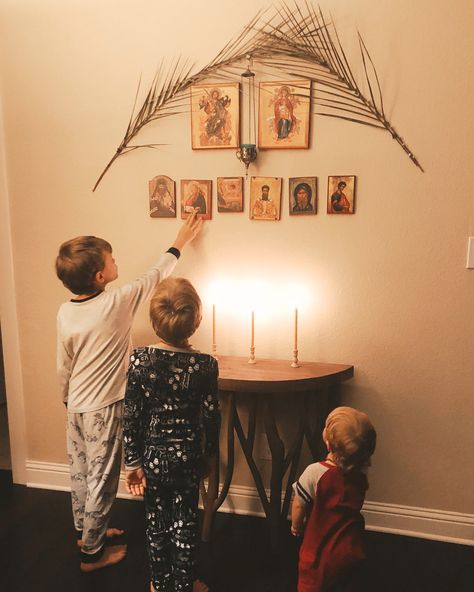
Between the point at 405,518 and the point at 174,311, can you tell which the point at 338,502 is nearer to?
the point at 174,311

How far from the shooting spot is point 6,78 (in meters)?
2.45

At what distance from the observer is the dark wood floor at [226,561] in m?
1.90

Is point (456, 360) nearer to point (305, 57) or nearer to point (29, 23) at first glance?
point (305, 57)

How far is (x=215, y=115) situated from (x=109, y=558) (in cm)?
198

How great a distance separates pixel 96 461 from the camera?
1938 millimetres

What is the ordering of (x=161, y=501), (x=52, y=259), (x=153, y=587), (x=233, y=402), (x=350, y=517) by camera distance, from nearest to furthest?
(x=350, y=517), (x=161, y=501), (x=153, y=587), (x=233, y=402), (x=52, y=259)

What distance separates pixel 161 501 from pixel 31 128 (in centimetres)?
191

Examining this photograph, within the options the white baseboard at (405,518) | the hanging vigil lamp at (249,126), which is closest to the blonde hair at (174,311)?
the hanging vigil lamp at (249,126)

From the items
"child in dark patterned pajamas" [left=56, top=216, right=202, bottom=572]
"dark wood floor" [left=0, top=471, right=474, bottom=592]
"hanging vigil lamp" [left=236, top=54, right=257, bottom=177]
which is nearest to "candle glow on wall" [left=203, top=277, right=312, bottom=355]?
"child in dark patterned pajamas" [left=56, top=216, right=202, bottom=572]

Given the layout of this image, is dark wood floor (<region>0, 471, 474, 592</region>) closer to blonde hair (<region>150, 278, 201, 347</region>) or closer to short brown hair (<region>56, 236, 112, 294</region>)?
blonde hair (<region>150, 278, 201, 347</region>)

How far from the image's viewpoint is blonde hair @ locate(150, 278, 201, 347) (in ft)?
4.99

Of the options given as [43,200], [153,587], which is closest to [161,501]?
[153,587]

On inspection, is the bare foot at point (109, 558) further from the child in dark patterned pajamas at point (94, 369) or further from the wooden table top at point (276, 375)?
the wooden table top at point (276, 375)

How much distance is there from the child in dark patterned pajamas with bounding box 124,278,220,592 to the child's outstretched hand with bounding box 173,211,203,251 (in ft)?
2.25
